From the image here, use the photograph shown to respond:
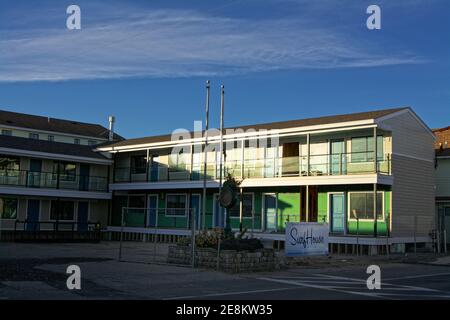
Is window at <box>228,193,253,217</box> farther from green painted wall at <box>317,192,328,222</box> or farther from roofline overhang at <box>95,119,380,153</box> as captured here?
green painted wall at <box>317,192,328,222</box>

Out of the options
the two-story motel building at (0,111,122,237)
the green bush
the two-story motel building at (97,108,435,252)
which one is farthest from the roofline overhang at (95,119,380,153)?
the green bush

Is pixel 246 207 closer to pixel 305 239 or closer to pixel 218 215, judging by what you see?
pixel 218 215

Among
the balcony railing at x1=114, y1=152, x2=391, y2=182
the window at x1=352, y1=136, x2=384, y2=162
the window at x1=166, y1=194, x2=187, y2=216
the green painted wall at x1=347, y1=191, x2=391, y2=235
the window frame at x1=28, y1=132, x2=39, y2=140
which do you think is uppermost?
the window frame at x1=28, y1=132, x2=39, y2=140

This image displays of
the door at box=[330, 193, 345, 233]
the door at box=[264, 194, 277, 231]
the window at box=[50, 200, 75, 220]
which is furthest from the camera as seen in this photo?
the window at box=[50, 200, 75, 220]

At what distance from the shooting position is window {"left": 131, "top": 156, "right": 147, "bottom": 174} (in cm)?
3981

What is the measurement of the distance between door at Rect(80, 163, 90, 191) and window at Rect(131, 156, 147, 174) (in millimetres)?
3061

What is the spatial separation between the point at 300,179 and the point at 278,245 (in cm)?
368

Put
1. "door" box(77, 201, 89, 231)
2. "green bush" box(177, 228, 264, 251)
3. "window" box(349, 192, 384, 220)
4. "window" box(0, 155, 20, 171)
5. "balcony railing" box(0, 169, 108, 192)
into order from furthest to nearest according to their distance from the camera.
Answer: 1. "door" box(77, 201, 89, 231)
2. "window" box(0, 155, 20, 171)
3. "balcony railing" box(0, 169, 108, 192)
4. "window" box(349, 192, 384, 220)
5. "green bush" box(177, 228, 264, 251)

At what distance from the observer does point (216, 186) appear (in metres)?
33.9

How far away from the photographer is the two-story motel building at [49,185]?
3441cm

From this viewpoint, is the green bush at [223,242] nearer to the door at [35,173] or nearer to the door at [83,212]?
the door at [35,173]

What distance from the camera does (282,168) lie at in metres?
31.1

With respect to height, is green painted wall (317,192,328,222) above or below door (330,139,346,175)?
below
